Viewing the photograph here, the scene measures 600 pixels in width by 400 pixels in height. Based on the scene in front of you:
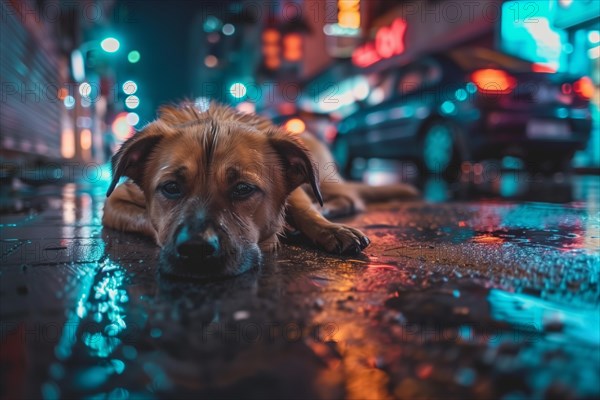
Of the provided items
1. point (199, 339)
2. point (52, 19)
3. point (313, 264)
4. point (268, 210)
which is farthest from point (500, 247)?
point (52, 19)

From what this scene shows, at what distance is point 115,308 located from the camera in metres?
1.47

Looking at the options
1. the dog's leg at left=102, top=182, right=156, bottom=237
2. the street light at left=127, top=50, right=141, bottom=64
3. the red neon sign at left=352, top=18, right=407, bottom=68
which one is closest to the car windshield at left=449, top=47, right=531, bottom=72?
the dog's leg at left=102, top=182, right=156, bottom=237

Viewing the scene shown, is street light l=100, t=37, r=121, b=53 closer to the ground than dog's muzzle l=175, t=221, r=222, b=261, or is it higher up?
higher up

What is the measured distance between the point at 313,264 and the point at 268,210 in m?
0.47

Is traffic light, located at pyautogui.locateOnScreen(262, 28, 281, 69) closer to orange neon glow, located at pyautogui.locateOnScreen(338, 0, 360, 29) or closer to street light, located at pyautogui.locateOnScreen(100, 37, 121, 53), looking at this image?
orange neon glow, located at pyautogui.locateOnScreen(338, 0, 360, 29)

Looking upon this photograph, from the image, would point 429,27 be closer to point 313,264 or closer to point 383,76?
point 383,76

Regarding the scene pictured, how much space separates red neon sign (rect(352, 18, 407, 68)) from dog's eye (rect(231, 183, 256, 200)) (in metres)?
18.3

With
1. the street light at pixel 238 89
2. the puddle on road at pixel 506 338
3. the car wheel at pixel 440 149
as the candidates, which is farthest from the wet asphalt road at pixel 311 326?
the street light at pixel 238 89

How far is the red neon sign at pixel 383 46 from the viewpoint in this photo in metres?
19.1

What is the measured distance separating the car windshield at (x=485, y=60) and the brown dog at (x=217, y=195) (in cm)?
509

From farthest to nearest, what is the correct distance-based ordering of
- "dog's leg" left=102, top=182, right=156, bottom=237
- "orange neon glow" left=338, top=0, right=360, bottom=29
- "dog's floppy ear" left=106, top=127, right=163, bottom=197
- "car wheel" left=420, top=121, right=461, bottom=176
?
"orange neon glow" left=338, top=0, right=360, bottom=29, "car wheel" left=420, top=121, right=461, bottom=176, "dog's leg" left=102, top=182, right=156, bottom=237, "dog's floppy ear" left=106, top=127, right=163, bottom=197

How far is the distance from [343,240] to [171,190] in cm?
90

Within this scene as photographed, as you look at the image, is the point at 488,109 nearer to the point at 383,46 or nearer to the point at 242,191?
the point at 242,191

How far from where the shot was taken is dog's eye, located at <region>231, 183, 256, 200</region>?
7.51ft
